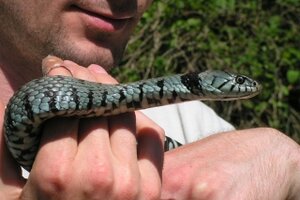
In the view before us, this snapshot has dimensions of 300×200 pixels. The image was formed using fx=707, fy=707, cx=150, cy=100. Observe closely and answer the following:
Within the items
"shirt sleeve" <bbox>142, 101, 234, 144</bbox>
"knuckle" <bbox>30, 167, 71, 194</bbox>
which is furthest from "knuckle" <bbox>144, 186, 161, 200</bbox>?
"shirt sleeve" <bbox>142, 101, 234, 144</bbox>

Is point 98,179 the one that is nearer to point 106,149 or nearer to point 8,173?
point 106,149

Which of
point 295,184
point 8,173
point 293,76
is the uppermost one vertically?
point 8,173

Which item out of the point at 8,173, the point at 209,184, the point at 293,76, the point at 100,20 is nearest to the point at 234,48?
the point at 293,76

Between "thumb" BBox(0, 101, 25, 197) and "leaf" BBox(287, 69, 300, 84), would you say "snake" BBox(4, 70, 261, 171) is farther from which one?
"leaf" BBox(287, 69, 300, 84)

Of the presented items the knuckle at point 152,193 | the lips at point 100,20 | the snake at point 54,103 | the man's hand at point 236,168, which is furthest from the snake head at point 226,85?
the lips at point 100,20

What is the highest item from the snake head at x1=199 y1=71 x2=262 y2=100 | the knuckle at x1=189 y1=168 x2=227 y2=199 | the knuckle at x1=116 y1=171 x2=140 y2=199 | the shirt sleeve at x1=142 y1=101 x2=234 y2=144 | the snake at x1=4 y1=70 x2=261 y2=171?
the snake at x1=4 y1=70 x2=261 y2=171

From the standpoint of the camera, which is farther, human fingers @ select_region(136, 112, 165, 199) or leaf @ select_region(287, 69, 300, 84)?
leaf @ select_region(287, 69, 300, 84)

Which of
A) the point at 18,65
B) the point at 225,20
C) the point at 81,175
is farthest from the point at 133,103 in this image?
the point at 225,20
